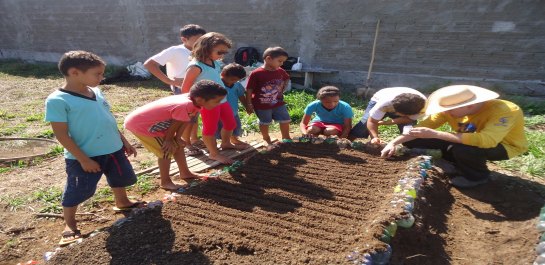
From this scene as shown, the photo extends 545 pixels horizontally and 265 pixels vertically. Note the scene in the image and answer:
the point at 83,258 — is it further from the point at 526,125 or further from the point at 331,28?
the point at 331,28

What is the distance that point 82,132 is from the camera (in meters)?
2.46

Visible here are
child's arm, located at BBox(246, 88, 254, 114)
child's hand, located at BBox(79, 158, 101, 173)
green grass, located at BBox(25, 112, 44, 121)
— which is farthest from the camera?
green grass, located at BBox(25, 112, 44, 121)

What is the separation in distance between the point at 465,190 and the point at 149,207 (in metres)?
2.62

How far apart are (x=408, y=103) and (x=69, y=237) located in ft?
10.1

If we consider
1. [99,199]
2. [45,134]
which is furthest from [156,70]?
[45,134]

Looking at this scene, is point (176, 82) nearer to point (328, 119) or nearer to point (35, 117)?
point (328, 119)

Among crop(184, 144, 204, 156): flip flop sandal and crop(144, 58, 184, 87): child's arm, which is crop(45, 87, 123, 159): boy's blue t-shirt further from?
crop(184, 144, 204, 156): flip flop sandal

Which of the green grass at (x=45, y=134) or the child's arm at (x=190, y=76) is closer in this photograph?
the child's arm at (x=190, y=76)

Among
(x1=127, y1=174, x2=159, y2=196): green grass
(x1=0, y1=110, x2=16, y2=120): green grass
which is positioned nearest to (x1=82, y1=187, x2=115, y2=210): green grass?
(x1=127, y1=174, x2=159, y2=196): green grass

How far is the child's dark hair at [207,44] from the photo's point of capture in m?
3.55

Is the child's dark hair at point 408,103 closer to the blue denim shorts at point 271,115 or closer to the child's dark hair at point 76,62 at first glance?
the blue denim shorts at point 271,115

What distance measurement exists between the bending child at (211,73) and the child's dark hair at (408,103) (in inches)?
65.6

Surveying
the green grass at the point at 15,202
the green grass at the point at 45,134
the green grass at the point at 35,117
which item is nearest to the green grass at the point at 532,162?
the green grass at the point at 15,202

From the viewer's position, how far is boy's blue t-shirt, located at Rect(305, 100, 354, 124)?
14.3ft
